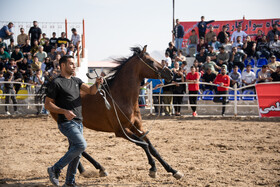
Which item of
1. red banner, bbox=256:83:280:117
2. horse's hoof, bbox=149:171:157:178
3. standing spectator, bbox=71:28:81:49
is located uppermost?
standing spectator, bbox=71:28:81:49

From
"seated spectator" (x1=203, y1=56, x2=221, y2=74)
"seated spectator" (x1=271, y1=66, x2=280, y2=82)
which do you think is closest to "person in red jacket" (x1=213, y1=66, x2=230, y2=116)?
"seated spectator" (x1=203, y1=56, x2=221, y2=74)

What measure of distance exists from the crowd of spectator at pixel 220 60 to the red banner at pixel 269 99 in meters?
0.88

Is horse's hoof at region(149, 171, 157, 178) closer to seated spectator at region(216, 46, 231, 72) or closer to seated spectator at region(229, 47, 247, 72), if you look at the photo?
seated spectator at region(216, 46, 231, 72)

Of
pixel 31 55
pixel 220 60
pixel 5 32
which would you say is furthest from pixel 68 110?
pixel 5 32

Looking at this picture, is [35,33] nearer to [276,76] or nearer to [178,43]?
[178,43]

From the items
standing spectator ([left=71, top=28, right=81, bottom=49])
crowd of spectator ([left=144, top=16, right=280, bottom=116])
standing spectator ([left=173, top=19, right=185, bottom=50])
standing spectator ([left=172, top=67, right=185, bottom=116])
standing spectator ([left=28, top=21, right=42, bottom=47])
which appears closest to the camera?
crowd of spectator ([left=144, top=16, right=280, bottom=116])

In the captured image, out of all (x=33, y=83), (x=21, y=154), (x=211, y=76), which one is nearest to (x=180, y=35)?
(x=211, y=76)

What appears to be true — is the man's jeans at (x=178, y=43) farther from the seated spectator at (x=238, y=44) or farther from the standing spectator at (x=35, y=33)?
the standing spectator at (x=35, y=33)

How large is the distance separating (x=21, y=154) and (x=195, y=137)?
4.64 metres

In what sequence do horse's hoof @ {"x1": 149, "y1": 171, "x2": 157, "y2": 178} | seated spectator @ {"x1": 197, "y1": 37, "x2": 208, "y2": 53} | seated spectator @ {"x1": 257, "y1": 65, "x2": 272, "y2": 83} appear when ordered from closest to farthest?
horse's hoof @ {"x1": 149, "y1": 171, "x2": 157, "y2": 178}
seated spectator @ {"x1": 257, "y1": 65, "x2": 272, "y2": 83}
seated spectator @ {"x1": 197, "y1": 37, "x2": 208, "y2": 53}

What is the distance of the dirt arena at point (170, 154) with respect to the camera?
523 centimetres

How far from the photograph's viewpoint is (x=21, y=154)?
7.18 metres

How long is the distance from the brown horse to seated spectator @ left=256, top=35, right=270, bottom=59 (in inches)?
463

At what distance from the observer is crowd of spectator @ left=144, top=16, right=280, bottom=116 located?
1333cm
